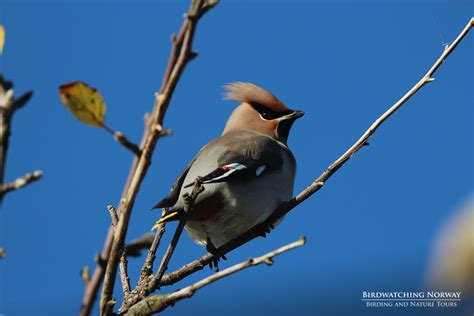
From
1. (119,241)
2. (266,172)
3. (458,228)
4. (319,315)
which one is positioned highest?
(319,315)

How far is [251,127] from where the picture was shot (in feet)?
16.2

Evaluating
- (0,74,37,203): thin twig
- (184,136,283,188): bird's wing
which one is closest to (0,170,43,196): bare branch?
(0,74,37,203): thin twig

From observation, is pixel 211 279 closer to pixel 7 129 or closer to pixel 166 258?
pixel 7 129

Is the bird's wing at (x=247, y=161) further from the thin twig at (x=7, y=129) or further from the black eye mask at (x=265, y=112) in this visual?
the thin twig at (x=7, y=129)

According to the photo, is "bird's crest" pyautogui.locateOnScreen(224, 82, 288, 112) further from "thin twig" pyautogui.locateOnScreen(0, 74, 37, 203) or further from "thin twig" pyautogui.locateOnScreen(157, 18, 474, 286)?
"thin twig" pyautogui.locateOnScreen(0, 74, 37, 203)

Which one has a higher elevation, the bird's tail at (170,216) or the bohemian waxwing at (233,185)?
the bohemian waxwing at (233,185)

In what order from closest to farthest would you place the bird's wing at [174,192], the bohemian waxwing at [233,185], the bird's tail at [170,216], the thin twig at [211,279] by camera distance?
the thin twig at [211,279], the bird's tail at [170,216], the bird's wing at [174,192], the bohemian waxwing at [233,185]

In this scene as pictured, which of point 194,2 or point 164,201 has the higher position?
point 164,201

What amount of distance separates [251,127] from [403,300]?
1.53 meters

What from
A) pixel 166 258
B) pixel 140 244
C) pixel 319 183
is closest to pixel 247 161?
pixel 319 183

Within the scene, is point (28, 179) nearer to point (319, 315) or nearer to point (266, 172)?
point (266, 172)

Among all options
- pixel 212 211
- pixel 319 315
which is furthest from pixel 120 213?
pixel 319 315

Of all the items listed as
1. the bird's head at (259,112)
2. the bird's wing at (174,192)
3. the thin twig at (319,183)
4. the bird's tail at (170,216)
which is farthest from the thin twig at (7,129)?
the bird's head at (259,112)

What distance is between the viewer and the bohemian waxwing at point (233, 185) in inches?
139
